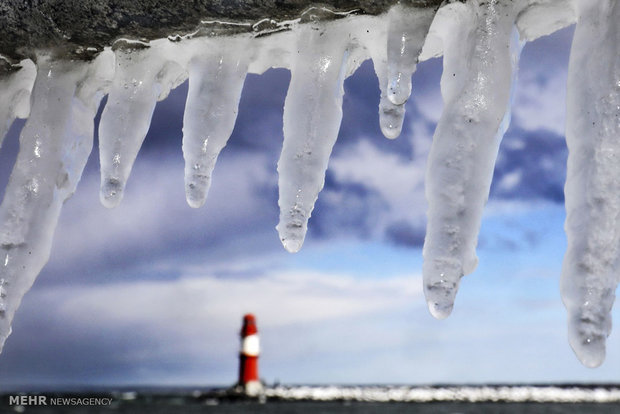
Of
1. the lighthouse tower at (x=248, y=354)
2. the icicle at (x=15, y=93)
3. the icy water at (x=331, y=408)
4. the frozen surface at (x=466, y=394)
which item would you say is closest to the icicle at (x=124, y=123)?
the icicle at (x=15, y=93)

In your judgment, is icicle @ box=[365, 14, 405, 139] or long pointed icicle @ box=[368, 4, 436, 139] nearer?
long pointed icicle @ box=[368, 4, 436, 139]

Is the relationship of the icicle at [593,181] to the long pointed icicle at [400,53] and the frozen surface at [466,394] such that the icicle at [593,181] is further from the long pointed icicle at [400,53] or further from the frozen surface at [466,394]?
the frozen surface at [466,394]

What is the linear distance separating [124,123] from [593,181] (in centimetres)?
76

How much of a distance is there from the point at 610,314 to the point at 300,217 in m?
0.44

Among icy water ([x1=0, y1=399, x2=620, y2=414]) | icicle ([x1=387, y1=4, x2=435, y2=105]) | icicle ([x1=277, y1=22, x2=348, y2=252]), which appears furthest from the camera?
icy water ([x1=0, y1=399, x2=620, y2=414])

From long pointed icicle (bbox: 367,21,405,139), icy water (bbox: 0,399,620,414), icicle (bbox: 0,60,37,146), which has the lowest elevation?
long pointed icicle (bbox: 367,21,405,139)

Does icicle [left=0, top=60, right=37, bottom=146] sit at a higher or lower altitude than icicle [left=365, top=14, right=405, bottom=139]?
higher

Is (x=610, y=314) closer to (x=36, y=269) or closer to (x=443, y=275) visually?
(x=443, y=275)

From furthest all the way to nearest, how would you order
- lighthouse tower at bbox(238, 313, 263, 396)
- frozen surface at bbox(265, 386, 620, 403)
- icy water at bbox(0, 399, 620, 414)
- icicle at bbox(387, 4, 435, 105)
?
1. frozen surface at bbox(265, 386, 620, 403)
2. icy water at bbox(0, 399, 620, 414)
3. lighthouse tower at bbox(238, 313, 263, 396)
4. icicle at bbox(387, 4, 435, 105)

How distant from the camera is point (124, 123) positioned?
3.59 ft

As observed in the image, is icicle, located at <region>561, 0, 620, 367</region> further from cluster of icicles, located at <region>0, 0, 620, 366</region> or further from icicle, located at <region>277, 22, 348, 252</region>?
icicle, located at <region>277, 22, 348, 252</region>

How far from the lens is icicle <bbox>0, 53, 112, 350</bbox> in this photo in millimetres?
1047

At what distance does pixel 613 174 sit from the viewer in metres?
0.72

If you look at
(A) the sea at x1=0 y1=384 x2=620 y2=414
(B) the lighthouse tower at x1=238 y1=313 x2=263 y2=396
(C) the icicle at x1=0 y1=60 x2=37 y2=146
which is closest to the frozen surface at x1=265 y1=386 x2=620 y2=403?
(A) the sea at x1=0 y1=384 x2=620 y2=414
